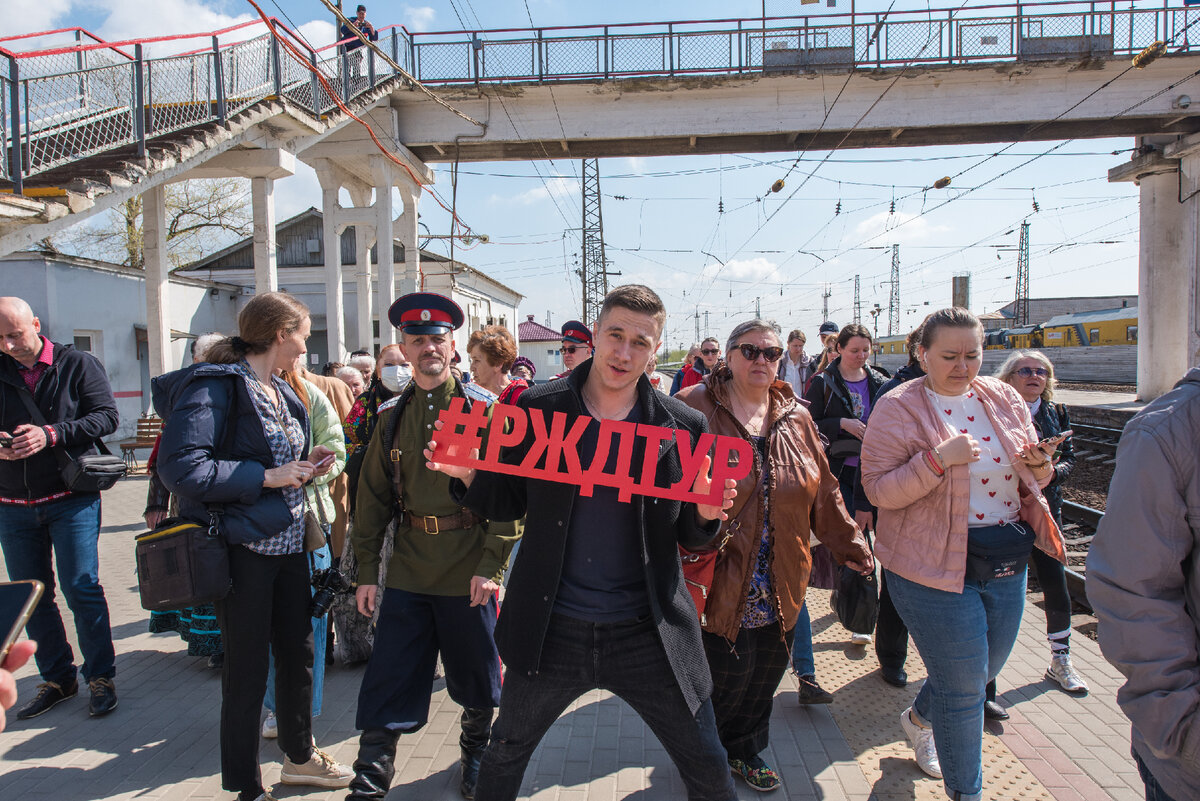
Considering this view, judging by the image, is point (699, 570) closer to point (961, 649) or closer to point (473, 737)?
point (961, 649)

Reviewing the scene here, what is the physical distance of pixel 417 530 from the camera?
3.12 meters

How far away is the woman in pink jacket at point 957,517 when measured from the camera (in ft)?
9.34

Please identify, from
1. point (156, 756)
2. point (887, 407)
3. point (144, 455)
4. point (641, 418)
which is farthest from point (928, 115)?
point (144, 455)

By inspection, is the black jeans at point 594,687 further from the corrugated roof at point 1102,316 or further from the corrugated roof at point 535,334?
the corrugated roof at point 535,334

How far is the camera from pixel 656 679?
2.31 m

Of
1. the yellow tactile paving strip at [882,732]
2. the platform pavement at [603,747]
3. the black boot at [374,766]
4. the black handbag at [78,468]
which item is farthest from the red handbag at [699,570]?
the black handbag at [78,468]

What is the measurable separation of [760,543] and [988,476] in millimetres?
986

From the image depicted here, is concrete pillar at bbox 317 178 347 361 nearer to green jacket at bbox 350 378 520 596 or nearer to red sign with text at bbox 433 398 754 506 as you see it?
green jacket at bbox 350 378 520 596

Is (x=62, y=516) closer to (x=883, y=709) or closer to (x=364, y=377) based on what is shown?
(x=364, y=377)

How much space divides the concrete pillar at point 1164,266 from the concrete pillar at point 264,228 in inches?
799

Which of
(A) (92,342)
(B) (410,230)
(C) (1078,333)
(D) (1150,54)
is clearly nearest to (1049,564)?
(D) (1150,54)

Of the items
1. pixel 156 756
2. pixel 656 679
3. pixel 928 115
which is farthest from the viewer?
pixel 928 115

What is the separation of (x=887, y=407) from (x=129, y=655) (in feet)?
16.6

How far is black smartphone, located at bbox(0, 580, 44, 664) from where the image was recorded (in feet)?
4.77
